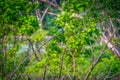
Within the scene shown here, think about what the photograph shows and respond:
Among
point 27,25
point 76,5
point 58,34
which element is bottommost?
point 58,34

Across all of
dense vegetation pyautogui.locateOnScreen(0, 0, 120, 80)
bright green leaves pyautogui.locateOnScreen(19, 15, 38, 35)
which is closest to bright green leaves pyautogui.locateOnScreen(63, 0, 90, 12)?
dense vegetation pyautogui.locateOnScreen(0, 0, 120, 80)

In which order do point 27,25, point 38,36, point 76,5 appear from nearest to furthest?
point 27,25
point 76,5
point 38,36

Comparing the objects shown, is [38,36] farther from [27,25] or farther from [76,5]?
[76,5]

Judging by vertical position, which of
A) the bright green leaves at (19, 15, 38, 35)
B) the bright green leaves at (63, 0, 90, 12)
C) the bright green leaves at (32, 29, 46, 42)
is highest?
the bright green leaves at (63, 0, 90, 12)

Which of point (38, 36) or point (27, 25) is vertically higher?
point (27, 25)

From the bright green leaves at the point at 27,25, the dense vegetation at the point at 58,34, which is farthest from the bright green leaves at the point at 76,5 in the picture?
the bright green leaves at the point at 27,25

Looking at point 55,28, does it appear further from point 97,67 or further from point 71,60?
point 97,67

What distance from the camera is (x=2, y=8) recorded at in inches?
383

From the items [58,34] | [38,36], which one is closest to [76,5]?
[58,34]

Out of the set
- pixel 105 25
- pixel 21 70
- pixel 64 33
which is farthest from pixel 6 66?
pixel 105 25

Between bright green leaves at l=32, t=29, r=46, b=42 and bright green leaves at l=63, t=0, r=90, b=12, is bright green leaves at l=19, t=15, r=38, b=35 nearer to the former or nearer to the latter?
bright green leaves at l=32, t=29, r=46, b=42

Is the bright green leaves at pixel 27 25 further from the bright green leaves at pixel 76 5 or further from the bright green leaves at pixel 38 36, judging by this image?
the bright green leaves at pixel 76 5

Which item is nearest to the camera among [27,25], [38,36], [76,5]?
[27,25]

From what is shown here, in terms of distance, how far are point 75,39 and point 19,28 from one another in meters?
1.82
